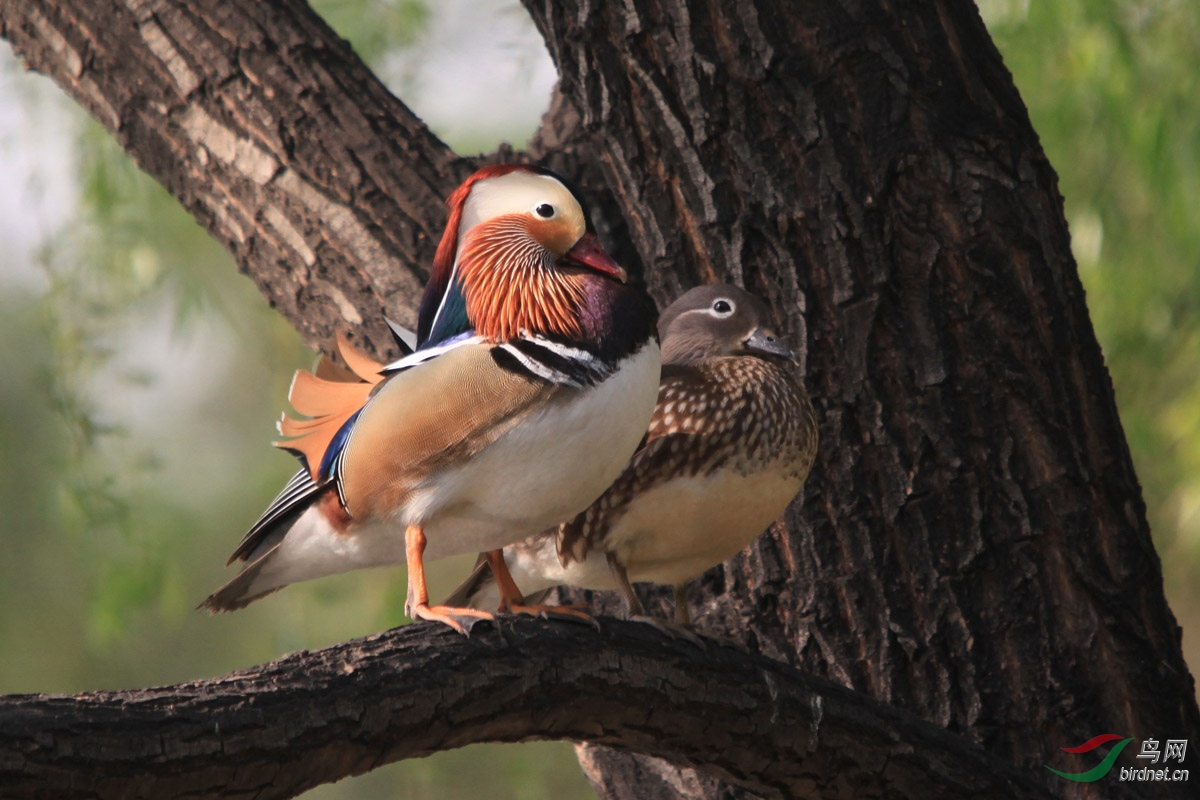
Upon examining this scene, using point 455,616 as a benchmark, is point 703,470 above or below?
above

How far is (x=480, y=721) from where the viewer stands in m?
1.49

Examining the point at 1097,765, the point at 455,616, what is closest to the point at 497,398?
the point at 455,616

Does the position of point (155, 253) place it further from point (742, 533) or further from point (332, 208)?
point (742, 533)

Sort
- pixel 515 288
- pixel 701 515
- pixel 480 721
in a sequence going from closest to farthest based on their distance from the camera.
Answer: pixel 480 721 → pixel 515 288 → pixel 701 515

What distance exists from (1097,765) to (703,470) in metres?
0.82

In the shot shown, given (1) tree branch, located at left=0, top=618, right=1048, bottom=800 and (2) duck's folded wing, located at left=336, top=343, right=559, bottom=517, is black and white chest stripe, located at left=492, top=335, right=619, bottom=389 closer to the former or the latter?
(2) duck's folded wing, located at left=336, top=343, right=559, bottom=517

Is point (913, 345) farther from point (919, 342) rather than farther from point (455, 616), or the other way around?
point (455, 616)

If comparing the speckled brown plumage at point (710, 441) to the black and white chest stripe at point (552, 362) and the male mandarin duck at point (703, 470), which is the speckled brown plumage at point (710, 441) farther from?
the black and white chest stripe at point (552, 362)

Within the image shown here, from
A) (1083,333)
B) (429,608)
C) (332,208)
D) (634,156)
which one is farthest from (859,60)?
(429,608)

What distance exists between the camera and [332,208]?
2.37m

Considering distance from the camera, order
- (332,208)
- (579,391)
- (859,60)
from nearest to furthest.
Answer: (579,391)
(859,60)
(332,208)

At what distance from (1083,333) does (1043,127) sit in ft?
3.21

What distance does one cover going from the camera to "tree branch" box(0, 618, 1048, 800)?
3.96ft

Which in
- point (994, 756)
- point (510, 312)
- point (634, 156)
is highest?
point (634, 156)
